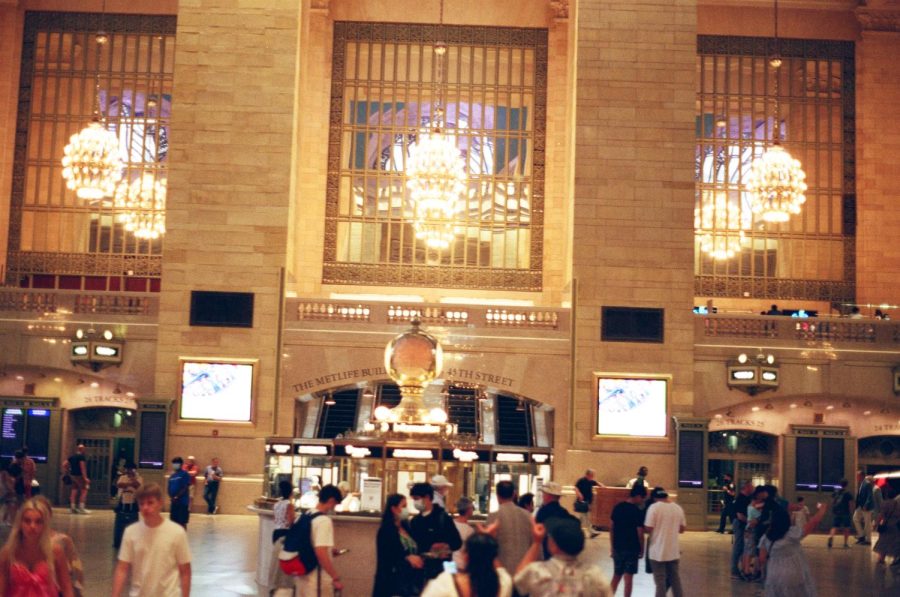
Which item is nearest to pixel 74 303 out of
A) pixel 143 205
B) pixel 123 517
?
pixel 143 205

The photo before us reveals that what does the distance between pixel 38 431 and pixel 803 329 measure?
597 inches

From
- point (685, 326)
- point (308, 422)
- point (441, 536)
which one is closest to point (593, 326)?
point (685, 326)

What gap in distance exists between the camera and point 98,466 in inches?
1083

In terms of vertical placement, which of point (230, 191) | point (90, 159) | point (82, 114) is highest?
point (82, 114)

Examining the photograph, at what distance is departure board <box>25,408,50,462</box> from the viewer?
26.4 meters

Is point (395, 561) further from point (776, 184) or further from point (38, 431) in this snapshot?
point (776, 184)

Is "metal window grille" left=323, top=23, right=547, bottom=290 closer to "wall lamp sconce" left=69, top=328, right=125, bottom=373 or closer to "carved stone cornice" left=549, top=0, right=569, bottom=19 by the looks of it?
"carved stone cornice" left=549, top=0, right=569, bottom=19

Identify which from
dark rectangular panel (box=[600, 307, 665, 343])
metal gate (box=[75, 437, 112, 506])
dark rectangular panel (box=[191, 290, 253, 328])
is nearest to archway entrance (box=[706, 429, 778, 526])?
dark rectangular panel (box=[600, 307, 665, 343])

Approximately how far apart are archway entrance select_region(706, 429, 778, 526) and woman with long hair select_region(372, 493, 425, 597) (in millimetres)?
18474

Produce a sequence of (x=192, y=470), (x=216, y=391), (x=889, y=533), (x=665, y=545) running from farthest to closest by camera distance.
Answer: (x=216, y=391), (x=192, y=470), (x=889, y=533), (x=665, y=545)

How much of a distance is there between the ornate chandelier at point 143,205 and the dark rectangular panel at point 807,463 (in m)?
15.3

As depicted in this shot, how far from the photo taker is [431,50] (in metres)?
31.5

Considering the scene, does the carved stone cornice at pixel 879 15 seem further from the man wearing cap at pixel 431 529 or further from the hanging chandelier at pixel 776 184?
the man wearing cap at pixel 431 529

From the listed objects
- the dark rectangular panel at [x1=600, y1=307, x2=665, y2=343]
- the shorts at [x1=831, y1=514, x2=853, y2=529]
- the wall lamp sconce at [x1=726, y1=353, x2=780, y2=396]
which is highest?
the dark rectangular panel at [x1=600, y1=307, x2=665, y2=343]
